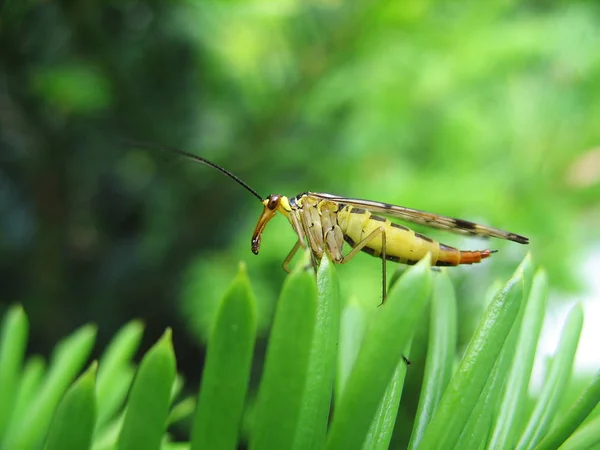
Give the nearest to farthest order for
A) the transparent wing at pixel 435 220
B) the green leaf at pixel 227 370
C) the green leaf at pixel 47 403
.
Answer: the green leaf at pixel 227 370 < the green leaf at pixel 47 403 < the transparent wing at pixel 435 220

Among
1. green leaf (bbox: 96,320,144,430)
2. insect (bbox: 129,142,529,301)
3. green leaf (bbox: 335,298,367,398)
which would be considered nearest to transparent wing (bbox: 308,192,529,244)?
insect (bbox: 129,142,529,301)

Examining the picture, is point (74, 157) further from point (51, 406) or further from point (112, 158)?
point (51, 406)

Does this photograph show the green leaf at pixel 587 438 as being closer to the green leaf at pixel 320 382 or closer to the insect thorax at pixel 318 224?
the green leaf at pixel 320 382

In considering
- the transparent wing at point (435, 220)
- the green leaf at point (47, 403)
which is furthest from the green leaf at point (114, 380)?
the transparent wing at point (435, 220)

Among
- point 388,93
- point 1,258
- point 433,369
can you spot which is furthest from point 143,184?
point 433,369

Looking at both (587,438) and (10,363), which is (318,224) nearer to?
(10,363)

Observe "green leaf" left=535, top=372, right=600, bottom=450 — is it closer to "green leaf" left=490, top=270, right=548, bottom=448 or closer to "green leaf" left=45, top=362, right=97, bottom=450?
"green leaf" left=490, top=270, right=548, bottom=448

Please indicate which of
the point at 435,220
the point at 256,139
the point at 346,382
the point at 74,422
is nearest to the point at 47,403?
the point at 74,422
